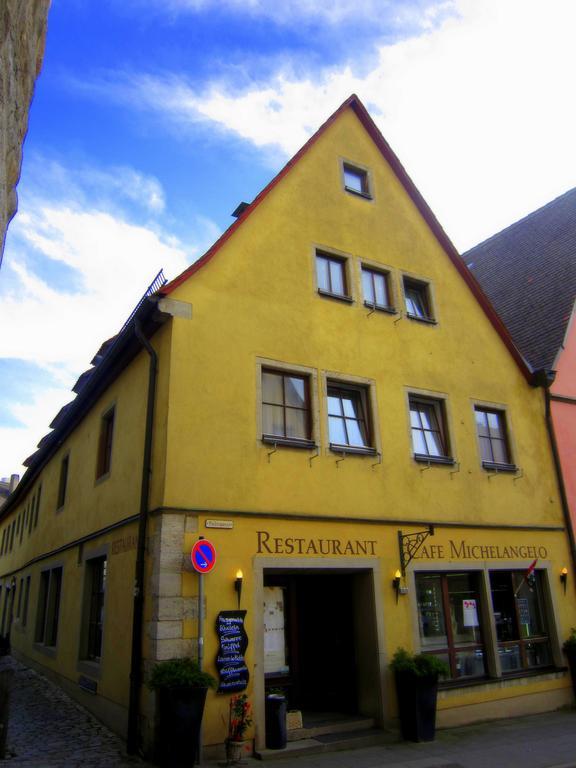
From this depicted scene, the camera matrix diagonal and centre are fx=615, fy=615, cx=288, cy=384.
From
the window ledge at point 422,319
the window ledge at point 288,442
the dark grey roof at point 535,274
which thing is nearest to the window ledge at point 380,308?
the window ledge at point 422,319

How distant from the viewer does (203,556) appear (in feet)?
27.5

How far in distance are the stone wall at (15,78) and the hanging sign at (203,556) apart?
564 cm

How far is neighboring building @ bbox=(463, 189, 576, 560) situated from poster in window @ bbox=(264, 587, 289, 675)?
23.6ft

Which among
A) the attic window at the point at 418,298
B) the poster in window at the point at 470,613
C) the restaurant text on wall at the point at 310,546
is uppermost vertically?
the attic window at the point at 418,298

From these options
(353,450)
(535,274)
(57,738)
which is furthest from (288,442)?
(535,274)

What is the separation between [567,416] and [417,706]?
Result: 814cm

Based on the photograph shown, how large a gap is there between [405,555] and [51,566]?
9.68m

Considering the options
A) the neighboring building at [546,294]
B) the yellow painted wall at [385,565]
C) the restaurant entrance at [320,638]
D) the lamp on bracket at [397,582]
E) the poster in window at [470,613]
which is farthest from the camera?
the neighboring building at [546,294]

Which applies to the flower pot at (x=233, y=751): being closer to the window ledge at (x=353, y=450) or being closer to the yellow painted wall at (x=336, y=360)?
the yellow painted wall at (x=336, y=360)

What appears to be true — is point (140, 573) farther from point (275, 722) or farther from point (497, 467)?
point (497, 467)

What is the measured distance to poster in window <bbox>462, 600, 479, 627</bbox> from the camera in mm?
11383

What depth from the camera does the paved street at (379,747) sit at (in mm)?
7922

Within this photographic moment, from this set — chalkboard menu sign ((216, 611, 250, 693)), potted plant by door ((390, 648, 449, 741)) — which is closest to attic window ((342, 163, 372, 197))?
chalkboard menu sign ((216, 611, 250, 693))

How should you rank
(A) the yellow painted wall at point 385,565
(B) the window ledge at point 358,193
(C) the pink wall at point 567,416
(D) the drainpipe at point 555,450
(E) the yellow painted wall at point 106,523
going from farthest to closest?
(C) the pink wall at point 567,416
(D) the drainpipe at point 555,450
(B) the window ledge at point 358,193
(E) the yellow painted wall at point 106,523
(A) the yellow painted wall at point 385,565
